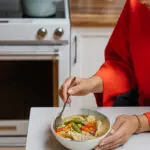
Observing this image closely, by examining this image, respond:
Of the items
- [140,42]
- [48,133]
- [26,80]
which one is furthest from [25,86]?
[48,133]

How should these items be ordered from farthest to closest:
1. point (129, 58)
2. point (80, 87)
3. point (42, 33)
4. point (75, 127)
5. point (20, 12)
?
point (20, 12)
point (42, 33)
point (129, 58)
point (80, 87)
point (75, 127)

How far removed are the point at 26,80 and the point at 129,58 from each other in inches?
32.6

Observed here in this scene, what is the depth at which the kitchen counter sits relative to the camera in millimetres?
1912

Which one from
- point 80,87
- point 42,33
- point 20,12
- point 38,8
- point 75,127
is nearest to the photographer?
point 75,127

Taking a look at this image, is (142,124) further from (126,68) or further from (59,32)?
(59,32)

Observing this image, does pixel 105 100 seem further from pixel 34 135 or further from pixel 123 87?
pixel 34 135

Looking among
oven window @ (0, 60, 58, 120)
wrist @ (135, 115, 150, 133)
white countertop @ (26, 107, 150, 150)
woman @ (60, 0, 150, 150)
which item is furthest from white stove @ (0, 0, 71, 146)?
wrist @ (135, 115, 150, 133)

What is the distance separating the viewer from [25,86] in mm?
2047

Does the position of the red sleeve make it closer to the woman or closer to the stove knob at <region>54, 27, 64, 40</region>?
the woman

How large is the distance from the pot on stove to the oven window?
24cm

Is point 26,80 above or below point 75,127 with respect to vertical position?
below

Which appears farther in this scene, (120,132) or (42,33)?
(42,33)

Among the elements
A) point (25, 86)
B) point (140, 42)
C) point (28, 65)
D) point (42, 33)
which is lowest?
point (25, 86)

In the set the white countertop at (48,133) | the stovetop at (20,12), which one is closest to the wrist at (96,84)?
the white countertop at (48,133)
